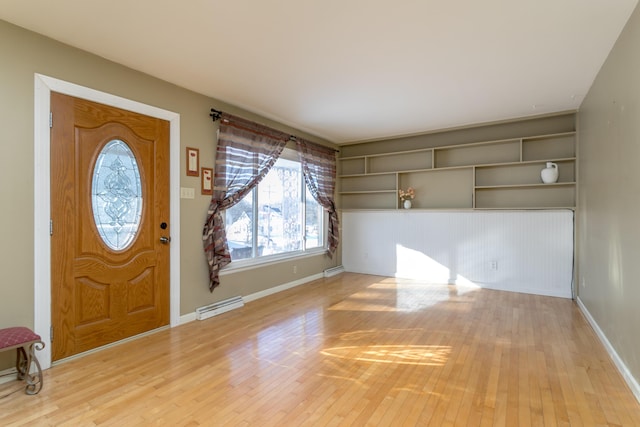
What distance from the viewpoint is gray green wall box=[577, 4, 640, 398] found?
85.0 inches

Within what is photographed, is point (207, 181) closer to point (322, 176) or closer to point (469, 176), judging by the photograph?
point (322, 176)

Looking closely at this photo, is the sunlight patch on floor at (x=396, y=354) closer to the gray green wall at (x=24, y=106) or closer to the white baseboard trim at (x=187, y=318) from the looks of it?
the white baseboard trim at (x=187, y=318)

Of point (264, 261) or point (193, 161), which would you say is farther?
point (264, 261)

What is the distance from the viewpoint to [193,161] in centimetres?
358

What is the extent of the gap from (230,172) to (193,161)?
1.61 ft

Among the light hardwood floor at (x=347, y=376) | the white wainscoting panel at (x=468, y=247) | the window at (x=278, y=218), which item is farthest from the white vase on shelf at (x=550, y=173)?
the window at (x=278, y=218)

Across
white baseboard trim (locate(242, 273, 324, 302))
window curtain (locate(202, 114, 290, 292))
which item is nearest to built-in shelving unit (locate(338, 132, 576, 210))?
white baseboard trim (locate(242, 273, 324, 302))

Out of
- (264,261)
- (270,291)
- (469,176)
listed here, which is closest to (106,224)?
(264,261)

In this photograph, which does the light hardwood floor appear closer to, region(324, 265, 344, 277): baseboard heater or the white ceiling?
region(324, 265, 344, 277): baseboard heater

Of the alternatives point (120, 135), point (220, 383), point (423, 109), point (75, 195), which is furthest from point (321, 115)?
point (220, 383)

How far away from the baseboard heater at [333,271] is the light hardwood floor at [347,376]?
6.83 feet

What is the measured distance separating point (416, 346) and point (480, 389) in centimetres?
74

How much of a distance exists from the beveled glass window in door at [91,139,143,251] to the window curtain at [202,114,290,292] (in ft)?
2.76

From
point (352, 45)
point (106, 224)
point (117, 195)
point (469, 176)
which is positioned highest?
point (352, 45)
